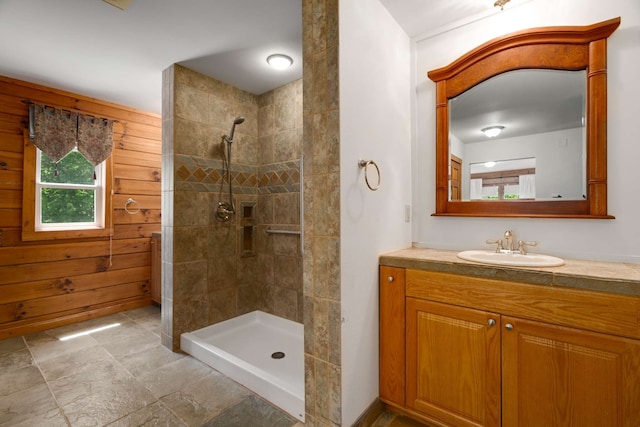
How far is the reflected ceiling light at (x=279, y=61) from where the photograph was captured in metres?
2.25

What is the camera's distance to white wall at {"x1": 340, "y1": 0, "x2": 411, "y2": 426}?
1.37 metres

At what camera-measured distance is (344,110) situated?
136 centimetres

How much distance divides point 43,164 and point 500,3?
3901 millimetres

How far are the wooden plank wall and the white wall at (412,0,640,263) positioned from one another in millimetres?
3039

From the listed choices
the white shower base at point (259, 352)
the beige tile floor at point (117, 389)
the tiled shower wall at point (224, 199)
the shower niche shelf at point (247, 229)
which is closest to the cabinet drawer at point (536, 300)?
the beige tile floor at point (117, 389)

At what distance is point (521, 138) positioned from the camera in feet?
5.48

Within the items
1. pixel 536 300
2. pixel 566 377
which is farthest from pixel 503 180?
pixel 566 377

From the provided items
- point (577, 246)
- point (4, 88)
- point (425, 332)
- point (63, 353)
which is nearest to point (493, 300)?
point (425, 332)

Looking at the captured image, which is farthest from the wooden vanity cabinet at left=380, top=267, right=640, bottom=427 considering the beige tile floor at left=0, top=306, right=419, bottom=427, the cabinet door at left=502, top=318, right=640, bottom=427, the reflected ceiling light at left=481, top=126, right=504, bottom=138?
the reflected ceiling light at left=481, top=126, right=504, bottom=138

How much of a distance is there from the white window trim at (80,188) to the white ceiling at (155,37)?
85 cm

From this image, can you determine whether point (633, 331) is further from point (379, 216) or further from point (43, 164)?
point (43, 164)

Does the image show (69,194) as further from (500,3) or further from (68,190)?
(500,3)

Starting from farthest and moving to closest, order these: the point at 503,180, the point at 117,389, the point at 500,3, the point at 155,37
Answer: the point at 155,37 → the point at 117,389 → the point at 503,180 → the point at 500,3

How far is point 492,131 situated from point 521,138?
6.3 inches
